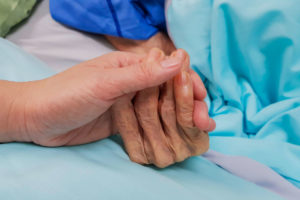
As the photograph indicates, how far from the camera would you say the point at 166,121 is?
0.55 meters

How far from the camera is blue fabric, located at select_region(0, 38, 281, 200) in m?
0.46

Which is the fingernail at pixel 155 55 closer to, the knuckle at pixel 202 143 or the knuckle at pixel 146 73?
the knuckle at pixel 146 73

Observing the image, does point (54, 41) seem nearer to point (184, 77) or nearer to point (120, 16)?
point (120, 16)

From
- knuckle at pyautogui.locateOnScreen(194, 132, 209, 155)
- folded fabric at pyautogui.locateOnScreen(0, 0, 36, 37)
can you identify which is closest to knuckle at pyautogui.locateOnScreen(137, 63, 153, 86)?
knuckle at pyautogui.locateOnScreen(194, 132, 209, 155)

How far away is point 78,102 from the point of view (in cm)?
49

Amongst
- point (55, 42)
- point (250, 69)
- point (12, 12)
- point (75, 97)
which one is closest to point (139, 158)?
point (75, 97)

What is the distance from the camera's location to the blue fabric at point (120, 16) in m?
0.81

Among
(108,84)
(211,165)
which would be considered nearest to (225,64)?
(211,165)

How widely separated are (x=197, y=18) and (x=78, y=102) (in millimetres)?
395

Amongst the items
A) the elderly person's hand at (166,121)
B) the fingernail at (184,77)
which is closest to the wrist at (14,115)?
the elderly person's hand at (166,121)

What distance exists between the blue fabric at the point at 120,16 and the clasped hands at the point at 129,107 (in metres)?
0.28

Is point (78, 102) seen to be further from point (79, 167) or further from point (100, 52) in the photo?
point (100, 52)

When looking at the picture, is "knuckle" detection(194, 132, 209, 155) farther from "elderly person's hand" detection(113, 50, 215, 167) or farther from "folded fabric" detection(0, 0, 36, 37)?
"folded fabric" detection(0, 0, 36, 37)

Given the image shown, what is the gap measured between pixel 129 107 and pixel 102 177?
0.14 metres
